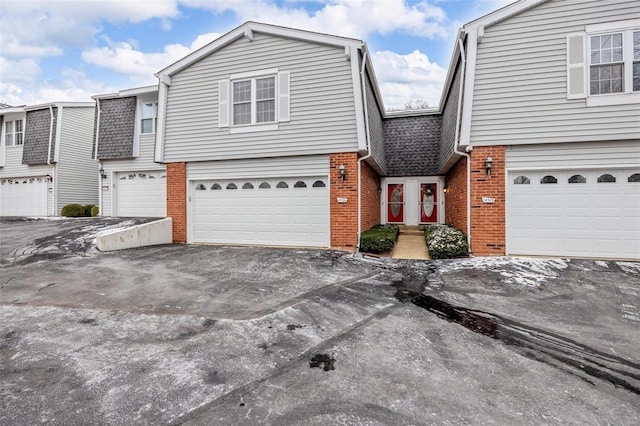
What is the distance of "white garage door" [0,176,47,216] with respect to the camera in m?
16.0

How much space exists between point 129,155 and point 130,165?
17.7 inches

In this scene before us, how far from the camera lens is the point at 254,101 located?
10.3 metres

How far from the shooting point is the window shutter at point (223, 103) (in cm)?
1050

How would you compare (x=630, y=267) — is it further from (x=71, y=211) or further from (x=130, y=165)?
(x=71, y=211)

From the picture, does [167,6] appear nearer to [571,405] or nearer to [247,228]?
[247,228]

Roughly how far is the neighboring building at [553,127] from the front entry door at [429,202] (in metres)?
6.06

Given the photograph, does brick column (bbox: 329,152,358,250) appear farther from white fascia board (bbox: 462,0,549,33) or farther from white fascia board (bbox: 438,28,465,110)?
white fascia board (bbox: 462,0,549,33)

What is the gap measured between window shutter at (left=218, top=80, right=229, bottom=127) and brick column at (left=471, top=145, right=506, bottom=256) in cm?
748

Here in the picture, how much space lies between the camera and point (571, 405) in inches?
102

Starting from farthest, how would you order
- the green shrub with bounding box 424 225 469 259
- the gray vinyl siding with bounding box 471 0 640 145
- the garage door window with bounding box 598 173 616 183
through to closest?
the green shrub with bounding box 424 225 469 259 → the garage door window with bounding box 598 173 616 183 → the gray vinyl siding with bounding box 471 0 640 145

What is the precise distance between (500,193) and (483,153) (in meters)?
1.11

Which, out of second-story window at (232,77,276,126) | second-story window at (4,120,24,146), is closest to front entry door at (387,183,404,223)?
second-story window at (232,77,276,126)

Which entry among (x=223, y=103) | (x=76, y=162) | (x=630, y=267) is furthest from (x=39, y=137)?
(x=630, y=267)

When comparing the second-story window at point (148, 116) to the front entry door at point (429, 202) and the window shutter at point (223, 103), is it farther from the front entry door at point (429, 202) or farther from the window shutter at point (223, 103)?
the front entry door at point (429, 202)
